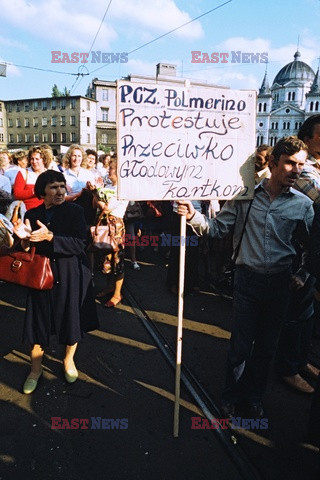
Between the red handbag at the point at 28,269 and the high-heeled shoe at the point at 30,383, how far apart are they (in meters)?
0.89

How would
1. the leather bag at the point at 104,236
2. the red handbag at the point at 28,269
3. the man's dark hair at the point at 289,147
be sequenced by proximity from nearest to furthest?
the man's dark hair at the point at 289,147
the red handbag at the point at 28,269
the leather bag at the point at 104,236

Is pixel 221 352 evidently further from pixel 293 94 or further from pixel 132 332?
pixel 293 94

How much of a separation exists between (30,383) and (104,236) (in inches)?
78.6

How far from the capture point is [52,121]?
194 ft

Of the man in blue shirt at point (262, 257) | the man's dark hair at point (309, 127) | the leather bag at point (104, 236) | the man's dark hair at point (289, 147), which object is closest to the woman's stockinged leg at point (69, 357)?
the man in blue shirt at point (262, 257)

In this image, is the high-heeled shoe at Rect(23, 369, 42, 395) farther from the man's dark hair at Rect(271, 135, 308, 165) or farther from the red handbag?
the man's dark hair at Rect(271, 135, 308, 165)

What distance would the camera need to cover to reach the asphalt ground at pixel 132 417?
2117 millimetres

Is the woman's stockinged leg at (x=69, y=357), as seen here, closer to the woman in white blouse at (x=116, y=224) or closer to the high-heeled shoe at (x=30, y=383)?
the high-heeled shoe at (x=30, y=383)

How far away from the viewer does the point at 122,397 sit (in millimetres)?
2764

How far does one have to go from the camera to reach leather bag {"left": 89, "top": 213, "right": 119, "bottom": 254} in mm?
4232

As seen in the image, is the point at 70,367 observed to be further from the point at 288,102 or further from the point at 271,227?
the point at 288,102

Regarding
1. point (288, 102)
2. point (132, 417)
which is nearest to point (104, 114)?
point (132, 417)

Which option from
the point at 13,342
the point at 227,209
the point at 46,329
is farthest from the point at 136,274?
the point at 227,209

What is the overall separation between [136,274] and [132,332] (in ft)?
6.69
